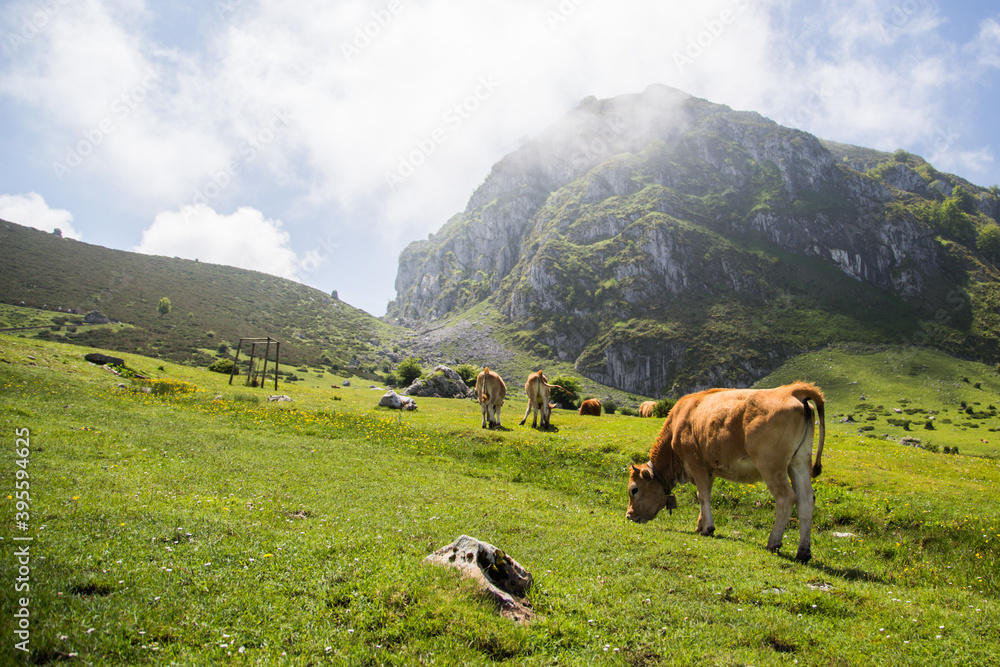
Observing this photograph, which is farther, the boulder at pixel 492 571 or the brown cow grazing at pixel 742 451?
the brown cow grazing at pixel 742 451

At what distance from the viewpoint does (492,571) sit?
24.1 ft

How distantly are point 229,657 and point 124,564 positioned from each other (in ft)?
9.22

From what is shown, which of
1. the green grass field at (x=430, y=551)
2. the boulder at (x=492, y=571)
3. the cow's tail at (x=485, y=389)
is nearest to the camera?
the green grass field at (x=430, y=551)

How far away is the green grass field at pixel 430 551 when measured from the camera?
5.45 m

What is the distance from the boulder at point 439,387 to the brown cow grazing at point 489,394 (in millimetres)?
28987

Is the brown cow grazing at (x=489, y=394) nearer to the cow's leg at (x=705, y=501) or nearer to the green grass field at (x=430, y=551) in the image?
the green grass field at (x=430, y=551)

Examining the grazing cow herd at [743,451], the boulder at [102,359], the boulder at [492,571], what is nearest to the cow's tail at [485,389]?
the grazing cow herd at [743,451]

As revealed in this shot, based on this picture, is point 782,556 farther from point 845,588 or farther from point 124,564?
point 124,564

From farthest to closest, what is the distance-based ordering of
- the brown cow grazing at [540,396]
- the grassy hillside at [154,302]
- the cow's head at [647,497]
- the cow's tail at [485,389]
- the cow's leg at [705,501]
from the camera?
1. the grassy hillside at [154,302]
2. the brown cow grazing at [540,396]
3. the cow's tail at [485,389]
4. the cow's head at [647,497]
5. the cow's leg at [705,501]

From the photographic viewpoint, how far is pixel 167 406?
2625 cm

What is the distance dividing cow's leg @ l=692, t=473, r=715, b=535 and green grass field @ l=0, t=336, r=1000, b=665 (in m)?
1.02

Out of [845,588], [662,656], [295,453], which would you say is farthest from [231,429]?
[845,588]

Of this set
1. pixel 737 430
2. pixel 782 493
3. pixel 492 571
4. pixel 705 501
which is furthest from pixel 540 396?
pixel 492 571

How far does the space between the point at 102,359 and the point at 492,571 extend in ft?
141
